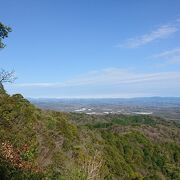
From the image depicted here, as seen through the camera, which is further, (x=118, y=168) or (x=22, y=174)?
(x=118, y=168)

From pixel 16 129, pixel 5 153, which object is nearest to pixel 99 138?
pixel 16 129

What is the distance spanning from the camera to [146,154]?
3354 inches

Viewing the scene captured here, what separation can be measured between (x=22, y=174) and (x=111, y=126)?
104159 mm

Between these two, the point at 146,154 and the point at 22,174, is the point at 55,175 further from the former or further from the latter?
the point at 146,154

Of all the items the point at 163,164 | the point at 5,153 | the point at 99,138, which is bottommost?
the point at 163,164

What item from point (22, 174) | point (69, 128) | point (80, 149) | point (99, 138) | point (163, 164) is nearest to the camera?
point (22, 174)

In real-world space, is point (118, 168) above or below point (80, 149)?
below

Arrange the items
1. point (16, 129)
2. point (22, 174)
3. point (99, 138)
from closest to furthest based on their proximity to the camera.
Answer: point (22, 174), point (16, 129), point (99, 138)

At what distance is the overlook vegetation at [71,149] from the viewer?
58.2 feet

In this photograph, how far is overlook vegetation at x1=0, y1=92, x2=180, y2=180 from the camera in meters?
17.7

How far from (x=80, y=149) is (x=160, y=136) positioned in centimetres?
7355

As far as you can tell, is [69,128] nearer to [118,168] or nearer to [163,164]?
[118,168]

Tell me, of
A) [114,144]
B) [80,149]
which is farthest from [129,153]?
[80,149]

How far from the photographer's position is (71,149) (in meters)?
42.6
